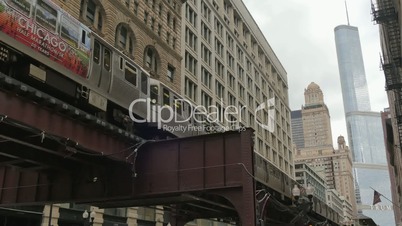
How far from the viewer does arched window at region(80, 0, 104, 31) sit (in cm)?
3560

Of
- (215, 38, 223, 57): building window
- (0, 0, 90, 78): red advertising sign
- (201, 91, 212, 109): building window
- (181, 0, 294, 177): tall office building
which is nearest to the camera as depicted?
(0, 0, 90, 78): red advertising sign

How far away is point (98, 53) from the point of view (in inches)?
727

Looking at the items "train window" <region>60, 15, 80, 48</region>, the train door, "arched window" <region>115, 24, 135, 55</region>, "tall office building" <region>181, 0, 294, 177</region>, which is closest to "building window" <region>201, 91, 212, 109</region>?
"tall office building" <region>181, 0, 294, 177</region>

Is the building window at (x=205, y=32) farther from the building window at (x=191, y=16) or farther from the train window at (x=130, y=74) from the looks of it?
the train window at (x=130, y=74)

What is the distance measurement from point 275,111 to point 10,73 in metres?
82.5

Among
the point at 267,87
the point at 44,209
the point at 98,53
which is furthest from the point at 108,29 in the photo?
the point at 267,87

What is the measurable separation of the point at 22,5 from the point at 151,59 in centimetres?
3071

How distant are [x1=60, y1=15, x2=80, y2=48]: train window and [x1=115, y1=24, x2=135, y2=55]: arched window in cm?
2190

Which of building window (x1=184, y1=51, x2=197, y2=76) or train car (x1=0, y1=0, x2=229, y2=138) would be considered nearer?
train car (x1=0, y1=0, x2=229, y2=138)

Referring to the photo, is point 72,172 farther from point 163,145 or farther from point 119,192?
point 163,145

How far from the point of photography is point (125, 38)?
135ft

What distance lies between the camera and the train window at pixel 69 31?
16.6 m

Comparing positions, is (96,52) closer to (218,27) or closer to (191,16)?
(191,16)

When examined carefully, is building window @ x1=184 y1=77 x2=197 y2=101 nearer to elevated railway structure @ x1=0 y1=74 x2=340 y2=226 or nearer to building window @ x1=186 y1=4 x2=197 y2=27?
building window @ x1=186 y1=4 x2=197 y2=27
